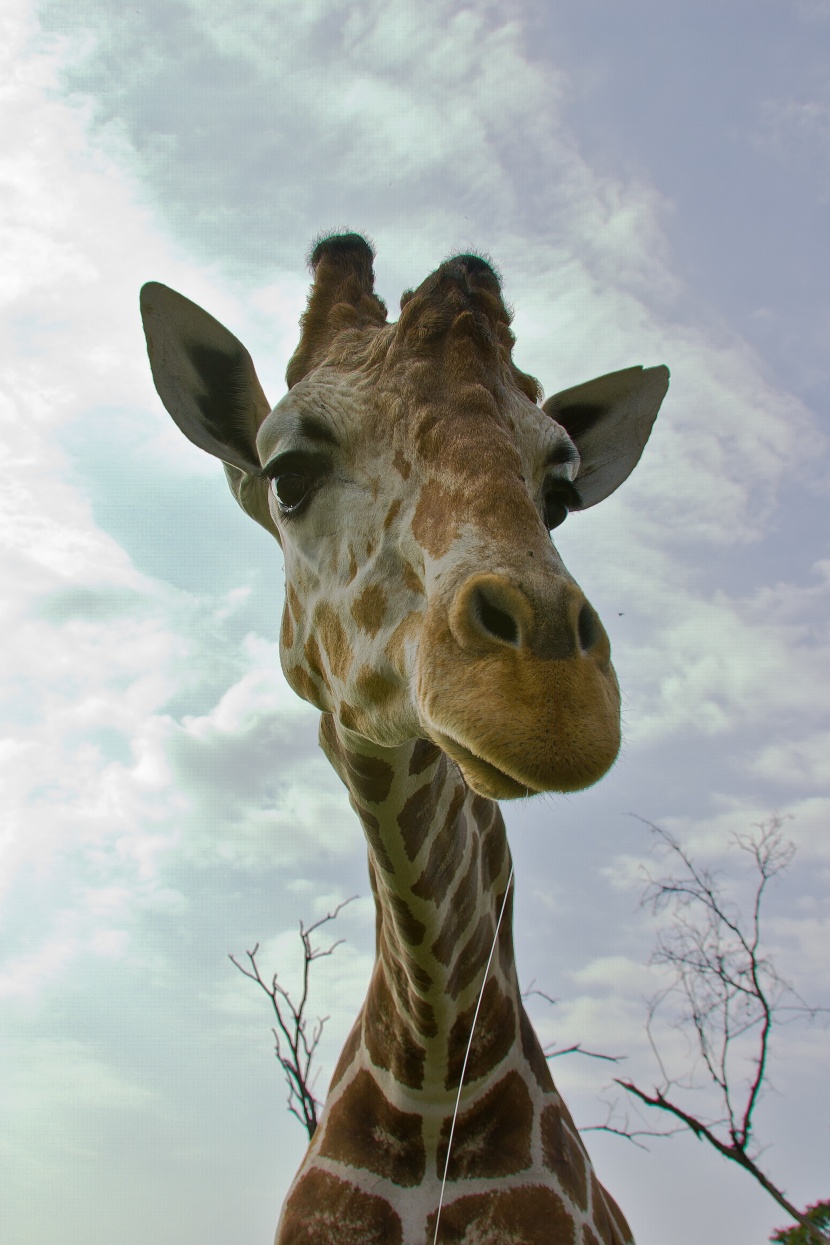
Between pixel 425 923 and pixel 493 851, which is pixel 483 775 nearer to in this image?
pixel 425 923

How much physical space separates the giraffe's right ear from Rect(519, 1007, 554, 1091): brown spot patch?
239 centimetres

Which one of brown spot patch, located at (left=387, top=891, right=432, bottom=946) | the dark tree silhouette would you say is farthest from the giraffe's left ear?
the dark tree silhouette

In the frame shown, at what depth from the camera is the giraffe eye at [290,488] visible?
9.82 ft

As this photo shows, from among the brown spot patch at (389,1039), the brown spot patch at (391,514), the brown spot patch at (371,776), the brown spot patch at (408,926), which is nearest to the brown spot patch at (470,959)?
the brown spot patch at (408,926)

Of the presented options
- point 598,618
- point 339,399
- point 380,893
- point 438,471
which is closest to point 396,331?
point 339,399

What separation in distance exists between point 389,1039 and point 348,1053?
1.36ft

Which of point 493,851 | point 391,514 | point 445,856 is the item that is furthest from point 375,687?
point 493,851

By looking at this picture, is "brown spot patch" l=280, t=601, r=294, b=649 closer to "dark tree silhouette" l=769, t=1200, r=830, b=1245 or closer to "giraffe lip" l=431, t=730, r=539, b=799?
"giraffe lip" l=431, t=730, r=539, b=799

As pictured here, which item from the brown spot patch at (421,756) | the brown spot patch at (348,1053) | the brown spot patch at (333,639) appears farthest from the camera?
the brown spot patch at (348,1053)

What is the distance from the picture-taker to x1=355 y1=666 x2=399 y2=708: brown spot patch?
2.54 m

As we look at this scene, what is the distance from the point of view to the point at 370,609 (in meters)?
2.65

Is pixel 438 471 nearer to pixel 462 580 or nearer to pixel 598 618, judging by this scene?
Answer: pixel 462 580

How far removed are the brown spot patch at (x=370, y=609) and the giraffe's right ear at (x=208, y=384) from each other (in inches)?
39.5

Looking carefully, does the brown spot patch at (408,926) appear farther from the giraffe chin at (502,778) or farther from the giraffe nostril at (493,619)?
the giraffe nostril at (493,619)
